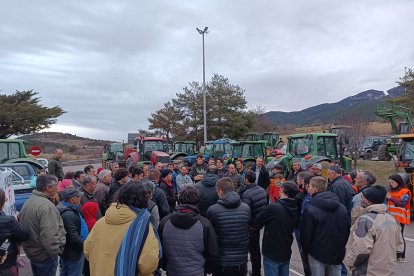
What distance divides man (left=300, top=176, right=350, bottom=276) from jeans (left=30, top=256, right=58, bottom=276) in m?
2.84

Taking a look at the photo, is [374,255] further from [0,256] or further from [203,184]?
[0,256]

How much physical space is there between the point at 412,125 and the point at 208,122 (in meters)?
15.1

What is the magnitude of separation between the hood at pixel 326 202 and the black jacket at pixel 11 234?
3137 millimetres

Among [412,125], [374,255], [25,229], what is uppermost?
[412,125]

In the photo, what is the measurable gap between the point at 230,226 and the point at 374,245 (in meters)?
1.47

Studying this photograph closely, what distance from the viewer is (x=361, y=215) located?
13.6ft

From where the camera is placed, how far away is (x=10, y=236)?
155 inches

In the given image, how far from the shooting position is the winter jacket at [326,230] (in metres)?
4.42

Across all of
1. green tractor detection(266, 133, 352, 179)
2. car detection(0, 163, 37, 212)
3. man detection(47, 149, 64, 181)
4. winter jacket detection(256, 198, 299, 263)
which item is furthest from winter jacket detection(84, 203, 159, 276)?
green tractor detection(266, 133, 352, 179)

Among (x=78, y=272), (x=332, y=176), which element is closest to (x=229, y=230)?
(x=78, y=272)

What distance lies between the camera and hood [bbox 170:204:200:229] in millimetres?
3735

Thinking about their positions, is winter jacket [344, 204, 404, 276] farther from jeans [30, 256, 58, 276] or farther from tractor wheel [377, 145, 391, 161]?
tractor wheel [377, 145, 391, 161]

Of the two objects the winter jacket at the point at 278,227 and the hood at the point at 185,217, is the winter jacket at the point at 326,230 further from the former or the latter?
the hood at the point at 185,217

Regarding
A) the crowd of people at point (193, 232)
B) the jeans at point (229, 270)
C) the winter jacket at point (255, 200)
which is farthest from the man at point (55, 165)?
the jeans at point (229, 270)
